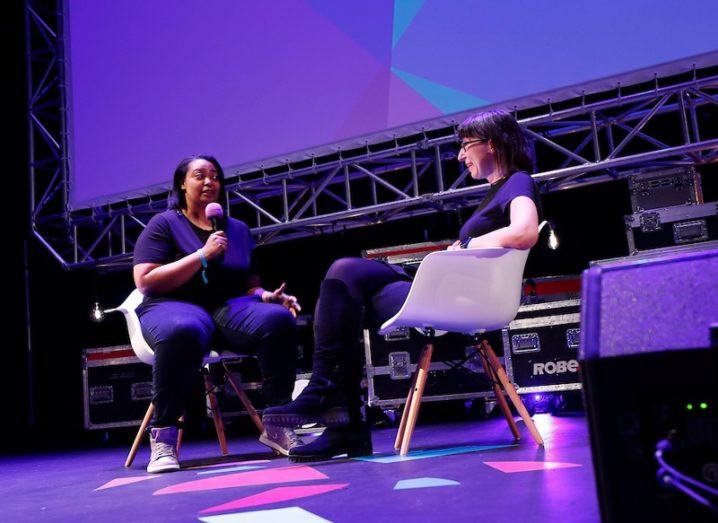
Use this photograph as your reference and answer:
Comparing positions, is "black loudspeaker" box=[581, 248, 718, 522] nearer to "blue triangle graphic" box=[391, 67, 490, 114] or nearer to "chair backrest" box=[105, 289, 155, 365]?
"chair backrest" box=[105, 289, 155, 365]

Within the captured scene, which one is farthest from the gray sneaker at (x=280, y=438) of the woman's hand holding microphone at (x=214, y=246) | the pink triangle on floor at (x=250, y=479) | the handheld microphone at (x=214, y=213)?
the handheld microphone at (x=214, y=213)

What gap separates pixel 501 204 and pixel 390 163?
2128mm

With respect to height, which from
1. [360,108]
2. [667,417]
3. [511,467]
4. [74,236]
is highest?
[360,108]

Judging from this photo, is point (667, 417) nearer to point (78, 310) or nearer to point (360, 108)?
point (360, 108)

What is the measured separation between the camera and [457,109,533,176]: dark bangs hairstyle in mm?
2285

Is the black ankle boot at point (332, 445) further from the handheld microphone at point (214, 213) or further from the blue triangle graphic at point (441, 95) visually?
the blue triangle graphic at point (441, 95)

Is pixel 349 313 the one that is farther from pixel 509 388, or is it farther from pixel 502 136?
pixel 502 136

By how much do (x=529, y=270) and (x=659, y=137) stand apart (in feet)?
3.56

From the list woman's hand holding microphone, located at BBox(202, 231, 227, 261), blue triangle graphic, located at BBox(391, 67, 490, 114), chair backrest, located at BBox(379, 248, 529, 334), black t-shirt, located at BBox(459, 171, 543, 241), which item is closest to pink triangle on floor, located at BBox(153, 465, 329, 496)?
chair backrest, located at BBox(379, 248, 529, 334)

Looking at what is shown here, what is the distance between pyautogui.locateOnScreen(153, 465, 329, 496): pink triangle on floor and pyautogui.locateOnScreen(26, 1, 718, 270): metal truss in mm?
2187

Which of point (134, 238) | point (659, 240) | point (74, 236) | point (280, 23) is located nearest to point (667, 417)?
point (659, 240)

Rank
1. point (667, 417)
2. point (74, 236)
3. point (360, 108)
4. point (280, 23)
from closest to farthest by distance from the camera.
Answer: point (667, 417)
point (360, 108)
point (280, 23)
point (74, 236)

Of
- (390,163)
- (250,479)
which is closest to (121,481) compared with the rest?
(250,479)

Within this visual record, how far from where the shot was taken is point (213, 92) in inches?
169
